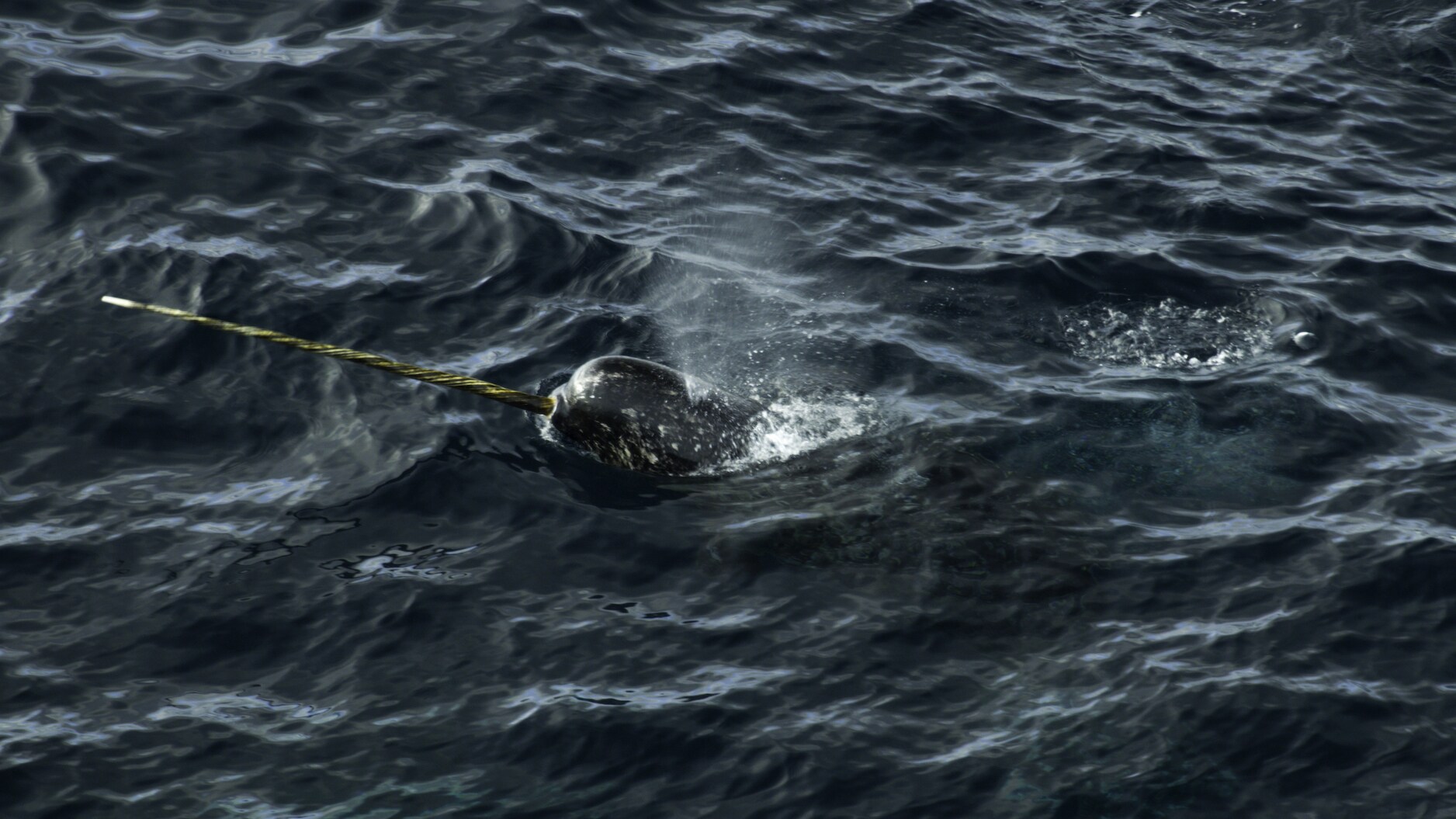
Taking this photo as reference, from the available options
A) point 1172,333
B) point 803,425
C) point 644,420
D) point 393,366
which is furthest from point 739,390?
point 1172,333

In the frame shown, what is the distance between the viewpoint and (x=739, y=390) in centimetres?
1057

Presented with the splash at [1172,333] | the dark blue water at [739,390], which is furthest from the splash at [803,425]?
the splash at [1172,333]

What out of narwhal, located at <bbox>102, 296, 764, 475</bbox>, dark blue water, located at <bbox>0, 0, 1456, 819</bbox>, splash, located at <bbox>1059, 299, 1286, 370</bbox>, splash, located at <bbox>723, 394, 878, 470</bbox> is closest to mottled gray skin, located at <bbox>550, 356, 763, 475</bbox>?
narwhal, located at <bbox>102, 296, 764, 475</bbox>

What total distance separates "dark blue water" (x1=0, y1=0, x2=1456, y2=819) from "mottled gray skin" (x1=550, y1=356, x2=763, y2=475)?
0.79 ft

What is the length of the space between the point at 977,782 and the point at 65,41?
11979 millimetres

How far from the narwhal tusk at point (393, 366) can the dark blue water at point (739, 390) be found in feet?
1.25

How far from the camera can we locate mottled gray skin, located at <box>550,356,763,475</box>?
9836 mm

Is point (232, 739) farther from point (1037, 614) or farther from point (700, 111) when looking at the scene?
point (700, 111)

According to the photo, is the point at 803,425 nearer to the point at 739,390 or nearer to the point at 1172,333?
the point at 739,390

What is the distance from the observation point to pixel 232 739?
735cm

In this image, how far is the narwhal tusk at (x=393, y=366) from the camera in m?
8.93

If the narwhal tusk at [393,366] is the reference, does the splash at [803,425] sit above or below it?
below

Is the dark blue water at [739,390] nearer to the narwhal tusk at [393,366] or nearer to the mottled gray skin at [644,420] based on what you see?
the mottled gray skin at [644,420]

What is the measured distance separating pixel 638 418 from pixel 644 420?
1.9 inches
